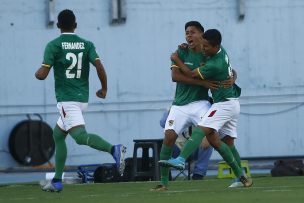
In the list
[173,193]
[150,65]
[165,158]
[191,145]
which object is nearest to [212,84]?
[191,145]

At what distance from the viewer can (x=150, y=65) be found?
1073 inches

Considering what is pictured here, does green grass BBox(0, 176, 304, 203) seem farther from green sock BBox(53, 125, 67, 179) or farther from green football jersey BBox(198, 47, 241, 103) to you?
green football jersey BBox(198, 47, 241, 103)

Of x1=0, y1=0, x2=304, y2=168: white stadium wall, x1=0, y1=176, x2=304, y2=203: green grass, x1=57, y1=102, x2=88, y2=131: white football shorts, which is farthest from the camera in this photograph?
x1=0, y1=0, x2=304, y2=168: white stadium wall

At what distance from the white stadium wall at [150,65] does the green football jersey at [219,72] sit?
9.50m

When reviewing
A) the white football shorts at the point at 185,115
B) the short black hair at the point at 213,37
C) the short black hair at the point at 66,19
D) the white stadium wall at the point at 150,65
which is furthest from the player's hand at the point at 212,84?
the white stadium wall at the point at 150,65

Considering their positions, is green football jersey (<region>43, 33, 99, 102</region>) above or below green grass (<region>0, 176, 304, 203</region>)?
above

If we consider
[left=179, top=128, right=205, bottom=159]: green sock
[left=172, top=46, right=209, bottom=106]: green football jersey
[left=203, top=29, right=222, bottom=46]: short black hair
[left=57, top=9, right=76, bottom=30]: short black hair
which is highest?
[left=57, top=9, right=76, bottom=30]: short black hair

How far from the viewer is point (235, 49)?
2750 centimetres

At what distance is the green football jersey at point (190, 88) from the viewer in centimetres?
1747

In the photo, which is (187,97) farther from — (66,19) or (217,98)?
(66,19)

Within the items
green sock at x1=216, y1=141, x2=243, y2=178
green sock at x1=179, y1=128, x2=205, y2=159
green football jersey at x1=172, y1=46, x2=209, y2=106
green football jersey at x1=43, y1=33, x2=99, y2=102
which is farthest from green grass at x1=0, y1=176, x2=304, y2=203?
green football jersey at x1=43, y1=33, x2=99, y2=102

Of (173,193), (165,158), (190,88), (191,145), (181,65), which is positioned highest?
(181,65)

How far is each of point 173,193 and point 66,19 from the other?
100 inches

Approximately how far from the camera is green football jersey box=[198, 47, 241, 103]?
17.0 m
